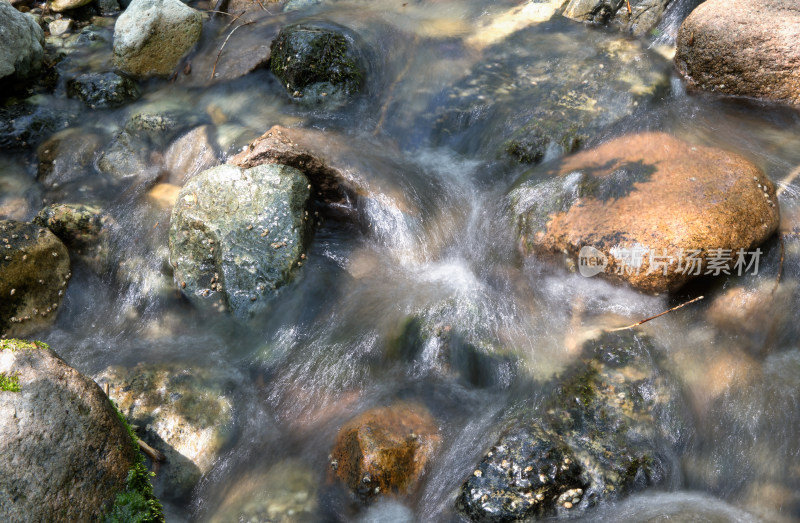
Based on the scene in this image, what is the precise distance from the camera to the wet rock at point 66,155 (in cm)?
674

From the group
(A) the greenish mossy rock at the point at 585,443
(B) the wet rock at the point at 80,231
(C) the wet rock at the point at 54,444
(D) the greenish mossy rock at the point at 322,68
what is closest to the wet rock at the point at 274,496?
(C) the wet rock at the point at 54,444

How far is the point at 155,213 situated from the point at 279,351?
240 centimetres

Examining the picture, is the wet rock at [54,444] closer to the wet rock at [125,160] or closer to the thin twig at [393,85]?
the wet rock at [125,160]

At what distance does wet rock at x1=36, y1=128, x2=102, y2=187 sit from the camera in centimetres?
674

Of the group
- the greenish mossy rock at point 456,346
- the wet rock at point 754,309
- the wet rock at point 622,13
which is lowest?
the greenish mossy rock at point 456,346

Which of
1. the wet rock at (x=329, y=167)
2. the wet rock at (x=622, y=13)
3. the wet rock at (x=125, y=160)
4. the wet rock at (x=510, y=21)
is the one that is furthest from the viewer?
the wet rock at (x=510, y=21)

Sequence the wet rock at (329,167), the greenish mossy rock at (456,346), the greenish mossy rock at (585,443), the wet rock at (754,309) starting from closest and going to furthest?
1. the greenish mossy rock at (585,443)
2. the wet rock at (754,309)
3. the greenish mossy rock at (456,346)
4. the wet rock at (329,167)

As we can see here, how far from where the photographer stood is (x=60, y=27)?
855cm

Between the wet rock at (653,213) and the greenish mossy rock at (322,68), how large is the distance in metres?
2.94

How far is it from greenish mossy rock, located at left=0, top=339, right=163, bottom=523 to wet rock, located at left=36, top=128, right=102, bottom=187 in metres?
4.16

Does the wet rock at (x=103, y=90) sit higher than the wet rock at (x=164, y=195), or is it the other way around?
the wet rock at (x=103, y=90)

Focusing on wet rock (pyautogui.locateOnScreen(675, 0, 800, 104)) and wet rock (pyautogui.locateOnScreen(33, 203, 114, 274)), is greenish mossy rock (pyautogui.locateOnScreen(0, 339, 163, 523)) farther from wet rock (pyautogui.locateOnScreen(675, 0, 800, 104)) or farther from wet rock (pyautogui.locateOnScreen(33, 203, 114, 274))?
wet rock (pyautogui.locateOnScreen(675, 0, 800, 104))

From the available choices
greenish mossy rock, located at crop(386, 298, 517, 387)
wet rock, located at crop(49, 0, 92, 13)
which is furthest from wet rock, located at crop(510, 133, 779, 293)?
wet rock, located at crop(49, 0, 92, 13)

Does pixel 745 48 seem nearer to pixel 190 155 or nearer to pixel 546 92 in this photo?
pixel 546 92
